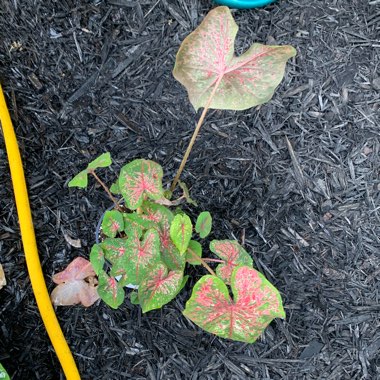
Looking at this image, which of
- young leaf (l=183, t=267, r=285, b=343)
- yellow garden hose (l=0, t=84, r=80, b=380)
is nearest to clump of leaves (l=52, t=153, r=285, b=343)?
young leaf (l=183, t=267, r=285, b=343)

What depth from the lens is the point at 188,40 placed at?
1.29m

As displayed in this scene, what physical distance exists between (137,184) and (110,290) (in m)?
0.28

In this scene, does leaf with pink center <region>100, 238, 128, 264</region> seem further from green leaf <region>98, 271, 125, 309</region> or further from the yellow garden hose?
the yellow garden hose

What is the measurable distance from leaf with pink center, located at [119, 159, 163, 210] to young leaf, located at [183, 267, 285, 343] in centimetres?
26

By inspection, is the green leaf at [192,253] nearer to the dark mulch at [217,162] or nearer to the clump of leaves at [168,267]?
the clump of leaves at [168,267]

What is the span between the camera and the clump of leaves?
1184mm

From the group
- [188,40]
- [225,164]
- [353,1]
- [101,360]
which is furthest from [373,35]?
[101,360]

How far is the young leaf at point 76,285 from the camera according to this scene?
1.66m

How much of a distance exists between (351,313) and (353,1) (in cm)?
101

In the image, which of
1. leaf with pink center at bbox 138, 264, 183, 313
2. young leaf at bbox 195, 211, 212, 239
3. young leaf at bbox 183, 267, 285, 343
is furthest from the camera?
young leaf at bbox 195, 211, 212, 239

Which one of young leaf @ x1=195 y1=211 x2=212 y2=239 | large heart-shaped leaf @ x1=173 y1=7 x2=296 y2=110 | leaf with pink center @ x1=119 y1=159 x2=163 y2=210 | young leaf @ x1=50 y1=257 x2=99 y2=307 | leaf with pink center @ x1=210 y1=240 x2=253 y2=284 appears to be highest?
large heart-shaped leaf @ x1=173 y1=7 x2=296 y2=110

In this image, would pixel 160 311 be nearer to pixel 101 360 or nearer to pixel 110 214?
pixel 101 360

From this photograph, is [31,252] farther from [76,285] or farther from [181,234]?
[181,234]

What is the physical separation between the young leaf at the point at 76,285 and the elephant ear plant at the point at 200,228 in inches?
11.3
